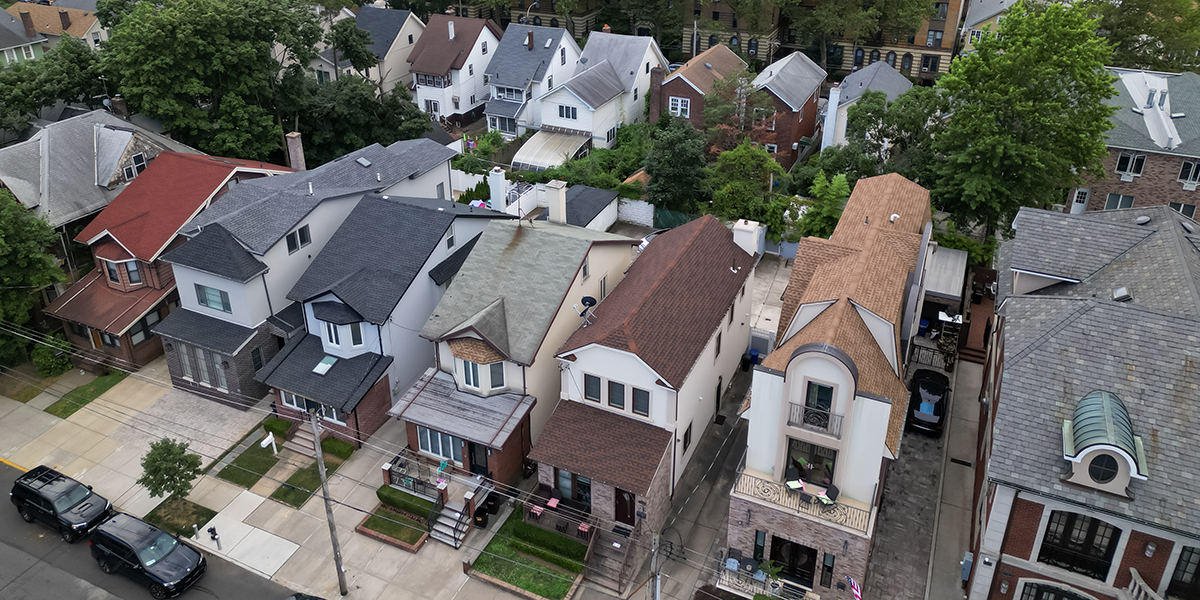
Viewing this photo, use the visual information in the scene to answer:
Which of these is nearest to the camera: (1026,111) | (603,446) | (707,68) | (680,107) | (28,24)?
(603,446)

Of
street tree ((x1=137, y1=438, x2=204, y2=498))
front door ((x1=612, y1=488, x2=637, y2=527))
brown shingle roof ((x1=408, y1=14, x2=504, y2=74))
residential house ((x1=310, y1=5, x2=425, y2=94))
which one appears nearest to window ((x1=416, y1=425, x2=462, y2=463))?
front door ((x1=612, y1=488, x2=637, y2=527))

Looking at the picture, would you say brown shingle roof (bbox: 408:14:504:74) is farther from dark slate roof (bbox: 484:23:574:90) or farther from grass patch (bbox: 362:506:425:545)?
grass patch (bbox: 362:506:425:545)

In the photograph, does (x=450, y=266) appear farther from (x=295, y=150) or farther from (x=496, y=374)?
(x=295, y=150)

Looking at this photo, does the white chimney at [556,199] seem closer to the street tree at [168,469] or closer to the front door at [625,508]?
the front door at [625,508]

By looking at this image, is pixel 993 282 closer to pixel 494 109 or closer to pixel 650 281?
pixel 650 281

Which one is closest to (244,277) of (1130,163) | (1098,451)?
(1098,451)
